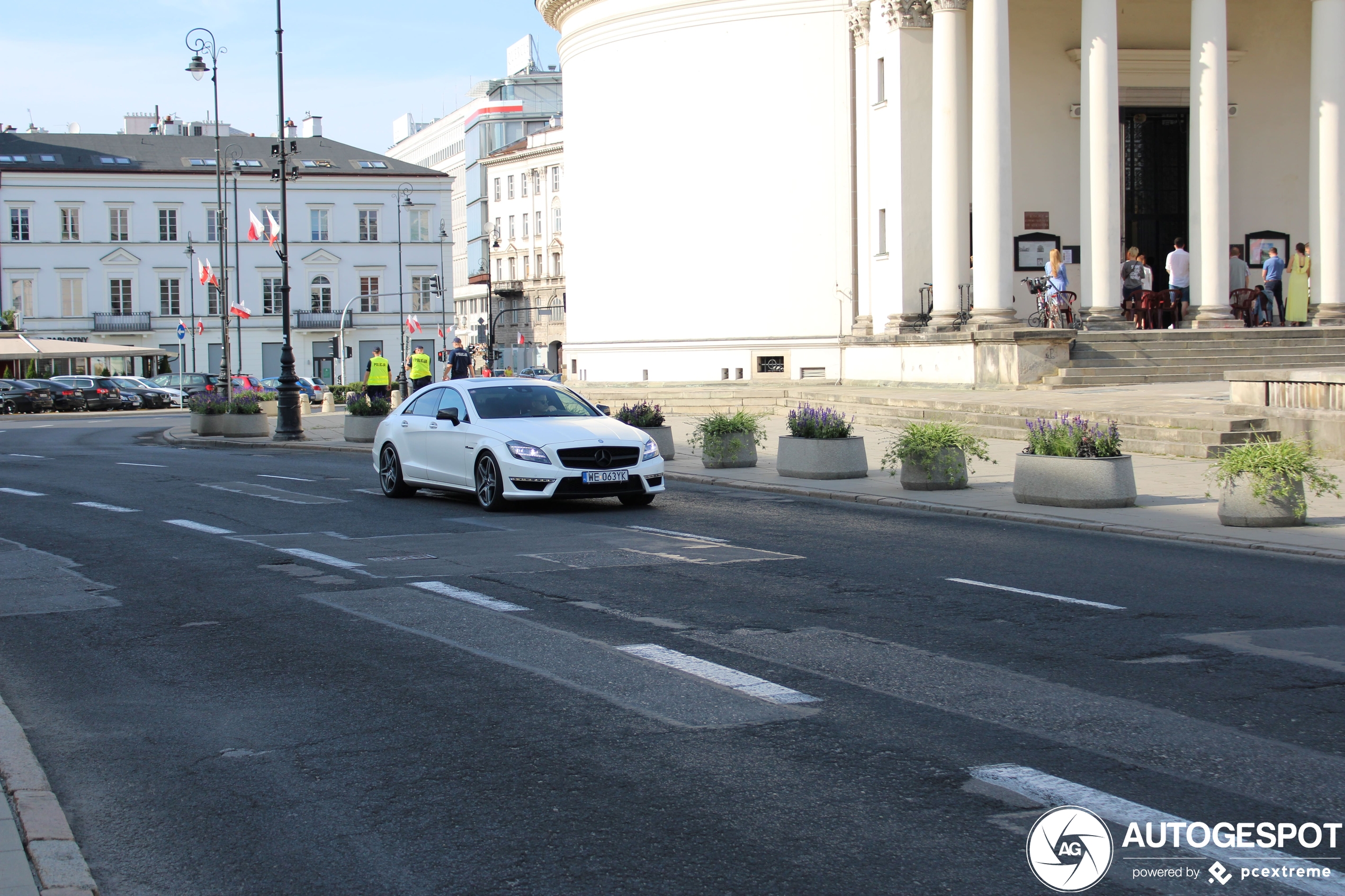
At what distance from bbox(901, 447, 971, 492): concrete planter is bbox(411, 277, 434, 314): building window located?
83.9 m

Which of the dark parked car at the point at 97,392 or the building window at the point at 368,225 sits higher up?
the building window at the point at 368,225

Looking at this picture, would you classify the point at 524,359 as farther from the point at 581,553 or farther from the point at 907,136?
the point at 581,553

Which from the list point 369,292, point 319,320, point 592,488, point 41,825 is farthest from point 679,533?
point 369,292

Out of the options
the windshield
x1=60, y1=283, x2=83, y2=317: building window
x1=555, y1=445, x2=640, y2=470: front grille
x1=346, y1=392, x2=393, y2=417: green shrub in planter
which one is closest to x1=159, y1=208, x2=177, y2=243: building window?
x1=60, y1=283, x2=83, y2=317: building window

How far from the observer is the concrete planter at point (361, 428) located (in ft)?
100

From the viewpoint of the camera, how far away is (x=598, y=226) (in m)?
45.4

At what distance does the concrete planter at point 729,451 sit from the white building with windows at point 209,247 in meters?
70.7

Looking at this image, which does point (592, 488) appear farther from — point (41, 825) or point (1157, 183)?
point (1157, 183)

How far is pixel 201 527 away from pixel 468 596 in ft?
19.6

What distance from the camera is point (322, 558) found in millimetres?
12305

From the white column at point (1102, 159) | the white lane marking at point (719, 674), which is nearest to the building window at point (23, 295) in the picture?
the white column at point (1102, 159)

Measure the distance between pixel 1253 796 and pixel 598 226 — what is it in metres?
41.2

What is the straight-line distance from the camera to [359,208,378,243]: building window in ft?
322

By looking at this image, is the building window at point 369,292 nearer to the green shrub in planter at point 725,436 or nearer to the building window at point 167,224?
the building window at point 167,224
